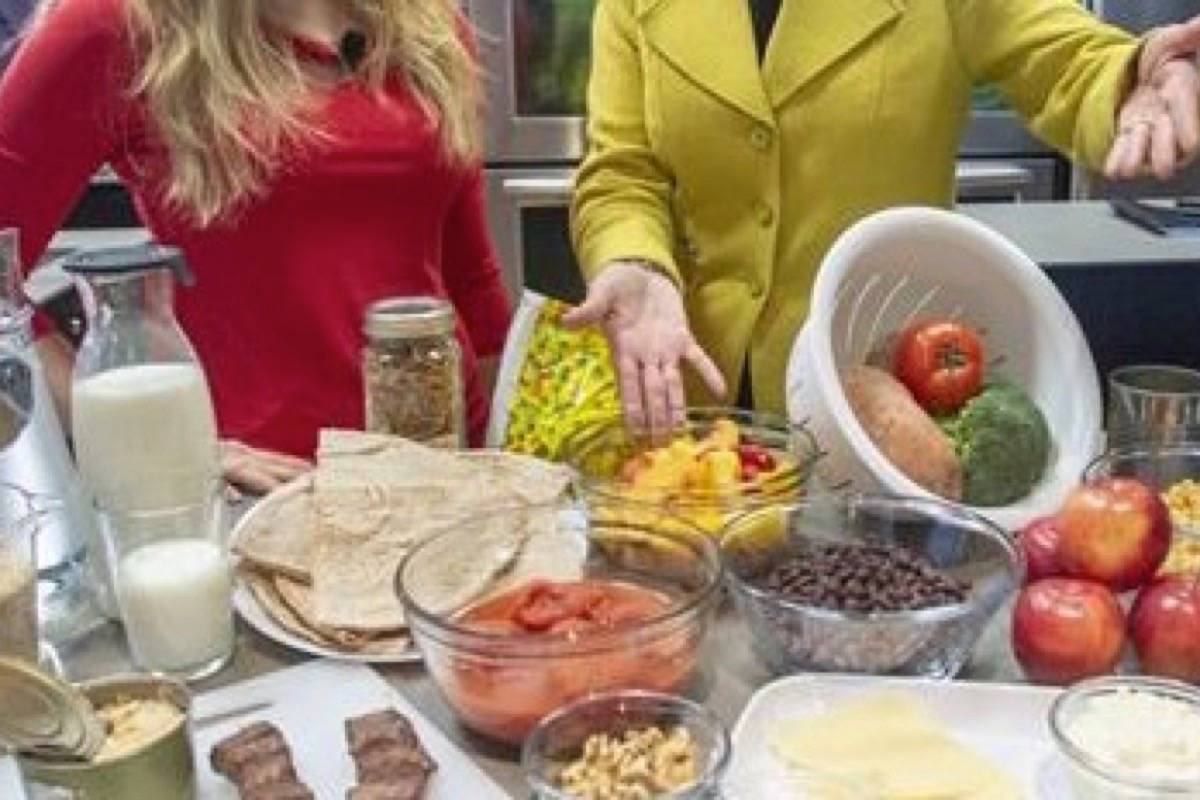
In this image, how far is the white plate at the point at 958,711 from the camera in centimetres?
90

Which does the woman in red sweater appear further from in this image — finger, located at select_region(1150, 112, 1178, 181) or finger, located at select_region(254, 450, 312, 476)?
finger, located at select_region(1150, 112, 1178, 181)

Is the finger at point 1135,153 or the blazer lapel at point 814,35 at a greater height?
the blazer lapel at point 814,35

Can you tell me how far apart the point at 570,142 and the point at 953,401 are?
5.57 ft

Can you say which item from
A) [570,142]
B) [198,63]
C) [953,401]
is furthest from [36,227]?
[570,142]

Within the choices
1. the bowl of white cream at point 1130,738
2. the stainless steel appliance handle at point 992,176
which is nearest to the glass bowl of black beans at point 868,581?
the bowl of white cream at point 1130,738

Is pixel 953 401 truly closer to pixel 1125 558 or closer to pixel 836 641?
pixel 1125 558

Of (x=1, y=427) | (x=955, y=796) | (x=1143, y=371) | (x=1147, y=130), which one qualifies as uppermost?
(x=1147, y=130)

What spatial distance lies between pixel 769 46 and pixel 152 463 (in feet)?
2.58

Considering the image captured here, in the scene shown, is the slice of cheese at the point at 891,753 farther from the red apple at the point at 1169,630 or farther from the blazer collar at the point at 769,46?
the blazer collar at the point at 769,46

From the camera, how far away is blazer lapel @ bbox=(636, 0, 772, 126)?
1.42 meters

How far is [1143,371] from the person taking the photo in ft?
4.55

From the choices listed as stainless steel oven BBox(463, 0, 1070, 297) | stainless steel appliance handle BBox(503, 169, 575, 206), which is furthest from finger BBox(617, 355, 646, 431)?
stainless steel appliance handle BBox(503, 169, 575, 206)

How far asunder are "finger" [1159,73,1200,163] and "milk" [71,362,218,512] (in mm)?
832

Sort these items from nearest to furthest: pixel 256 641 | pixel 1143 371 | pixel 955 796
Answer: pixel 955 796, pixel 256 641, pixel 1143 371
